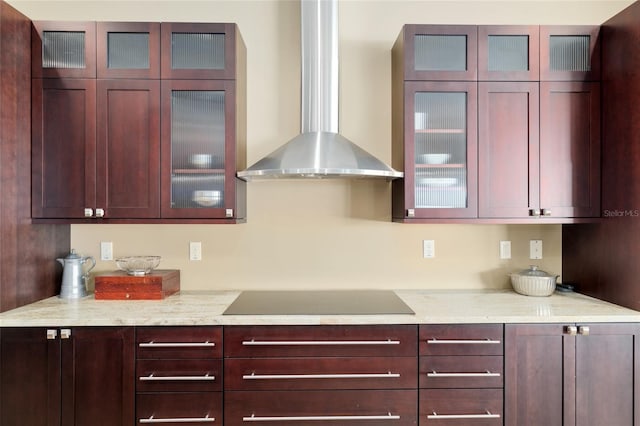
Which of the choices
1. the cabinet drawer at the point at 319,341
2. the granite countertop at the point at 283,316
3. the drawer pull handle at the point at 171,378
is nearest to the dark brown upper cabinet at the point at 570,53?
the granite countertop at the point at 283,316

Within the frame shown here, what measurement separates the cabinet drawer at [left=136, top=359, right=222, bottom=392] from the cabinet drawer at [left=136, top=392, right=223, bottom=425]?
0.03 m

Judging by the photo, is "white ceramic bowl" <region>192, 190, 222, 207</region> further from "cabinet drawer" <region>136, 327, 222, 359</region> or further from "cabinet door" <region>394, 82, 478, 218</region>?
"cabinet door" <region>394, 82, 478, 218</region>

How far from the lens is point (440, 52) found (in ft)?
7.39

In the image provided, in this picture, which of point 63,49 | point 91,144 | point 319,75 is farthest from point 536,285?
point 63,49

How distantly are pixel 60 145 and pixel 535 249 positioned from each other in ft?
9.61

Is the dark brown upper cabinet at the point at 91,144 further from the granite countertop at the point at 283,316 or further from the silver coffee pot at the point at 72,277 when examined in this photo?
the granite countertop at the point at 283,316

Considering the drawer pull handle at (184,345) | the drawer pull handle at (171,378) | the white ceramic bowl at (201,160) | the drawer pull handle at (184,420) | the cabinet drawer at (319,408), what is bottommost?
the drawer pull handle at (184,420)

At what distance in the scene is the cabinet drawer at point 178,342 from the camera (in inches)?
76.2

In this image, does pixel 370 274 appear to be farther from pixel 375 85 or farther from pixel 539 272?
pixel 375 85

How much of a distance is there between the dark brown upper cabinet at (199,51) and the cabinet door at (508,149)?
4.61 feet

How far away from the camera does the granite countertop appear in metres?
1.93

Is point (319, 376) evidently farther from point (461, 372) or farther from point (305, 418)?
point (461, 372)

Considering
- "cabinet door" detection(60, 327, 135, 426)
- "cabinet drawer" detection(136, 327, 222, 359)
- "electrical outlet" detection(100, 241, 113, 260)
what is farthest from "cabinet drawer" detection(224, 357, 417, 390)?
"electrical outlet" detection(100, 241, 113, 260)

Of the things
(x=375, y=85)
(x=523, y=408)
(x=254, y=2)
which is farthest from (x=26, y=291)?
(x=523, y=408)
